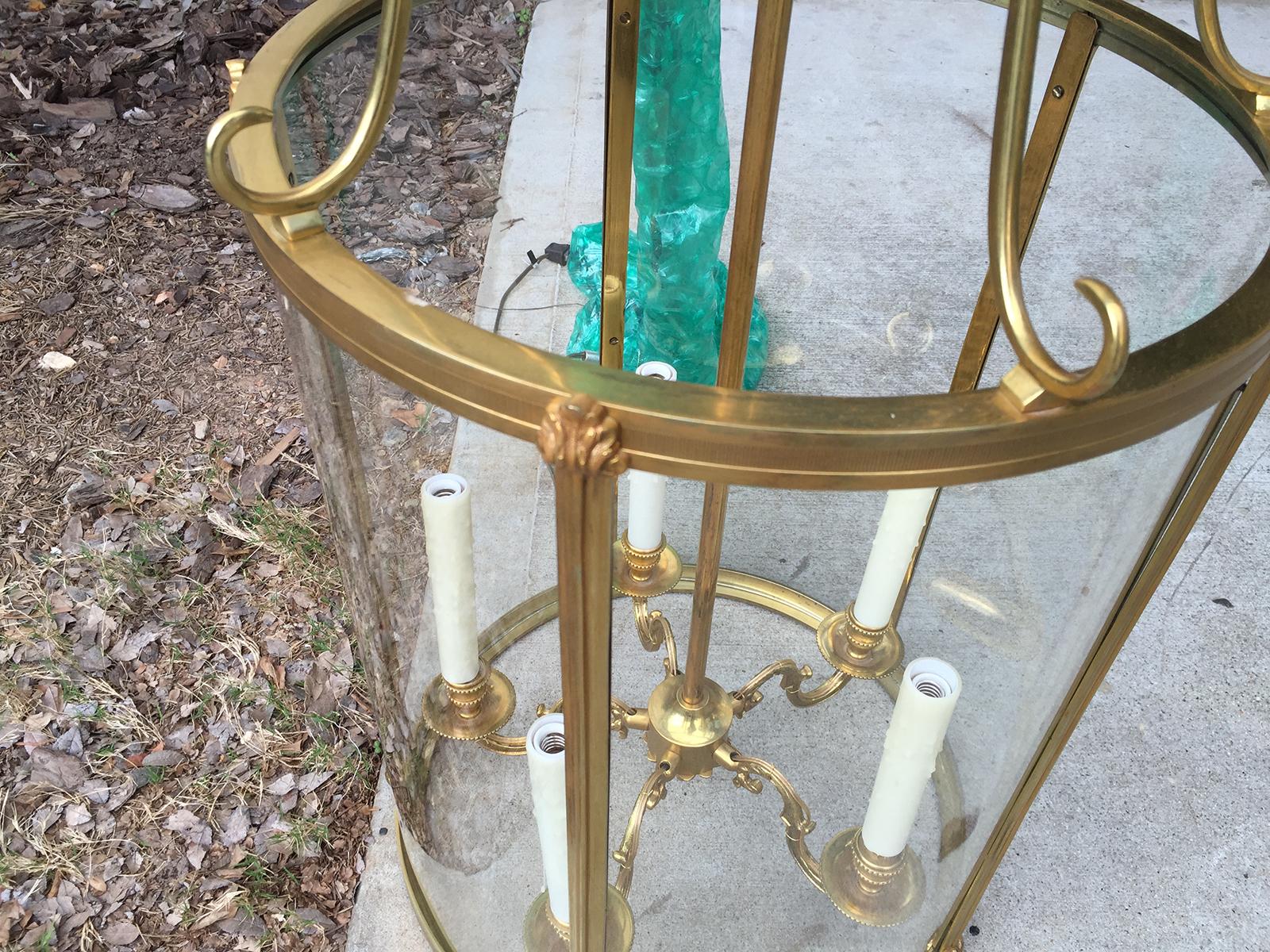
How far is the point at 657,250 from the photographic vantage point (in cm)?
131

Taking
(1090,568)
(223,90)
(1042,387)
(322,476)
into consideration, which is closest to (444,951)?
(322,476)

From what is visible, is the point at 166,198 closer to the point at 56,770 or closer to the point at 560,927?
the point at 56,770

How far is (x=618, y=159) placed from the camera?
860 millimetres

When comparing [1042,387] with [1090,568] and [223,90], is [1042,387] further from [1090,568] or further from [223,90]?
[223,90]

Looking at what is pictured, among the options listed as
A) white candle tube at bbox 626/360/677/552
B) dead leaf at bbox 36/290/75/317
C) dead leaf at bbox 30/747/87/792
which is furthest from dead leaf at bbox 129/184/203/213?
white candle tube at bbox 626/360/677/552

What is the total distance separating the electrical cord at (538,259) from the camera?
1.19m

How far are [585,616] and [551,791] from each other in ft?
0.71

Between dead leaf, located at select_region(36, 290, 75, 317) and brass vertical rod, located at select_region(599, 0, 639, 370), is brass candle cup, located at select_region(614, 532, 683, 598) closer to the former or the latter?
brass vertical rod, located at select_region(599, 0, 639, 370)

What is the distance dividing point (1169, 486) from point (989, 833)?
1.15ft

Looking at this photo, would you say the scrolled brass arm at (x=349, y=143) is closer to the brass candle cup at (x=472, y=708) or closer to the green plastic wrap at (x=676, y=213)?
the brass candle cup at (x=472, y=708)

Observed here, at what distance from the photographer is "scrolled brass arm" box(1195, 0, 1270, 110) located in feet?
A: 1.70

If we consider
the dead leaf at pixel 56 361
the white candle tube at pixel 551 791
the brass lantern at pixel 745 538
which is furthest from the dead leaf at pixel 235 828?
the dead leaf at pixel 56 361

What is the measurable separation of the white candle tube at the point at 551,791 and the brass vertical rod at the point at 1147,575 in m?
0.34

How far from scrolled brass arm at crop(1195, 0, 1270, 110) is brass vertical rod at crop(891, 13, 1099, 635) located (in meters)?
0.14
